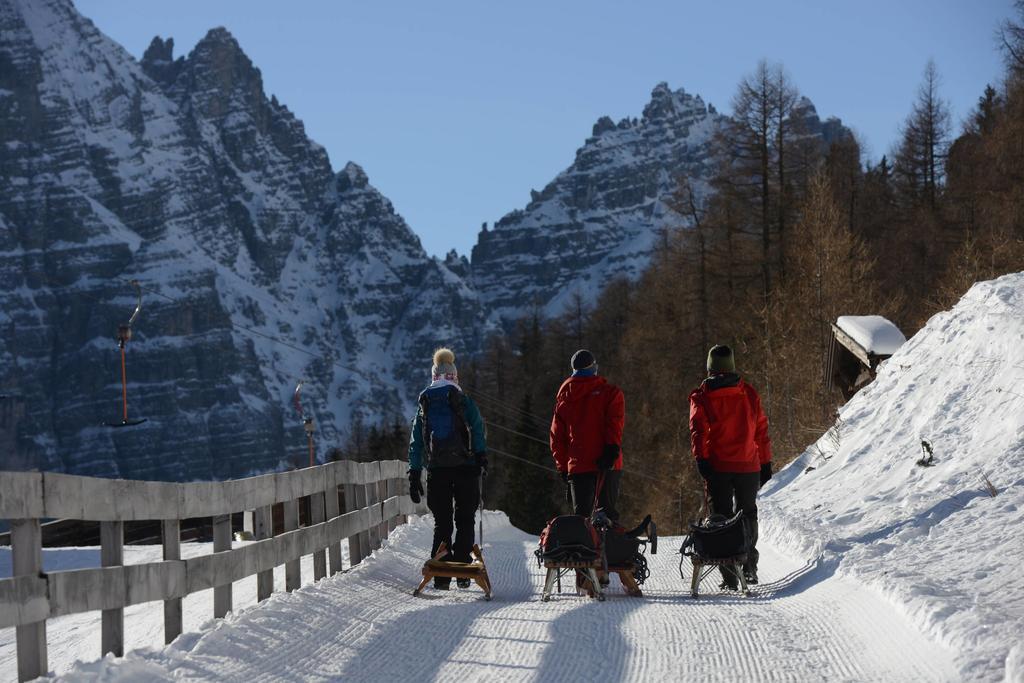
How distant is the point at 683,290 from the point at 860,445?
3405 cm

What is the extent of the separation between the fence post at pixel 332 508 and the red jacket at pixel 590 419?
1803 mm

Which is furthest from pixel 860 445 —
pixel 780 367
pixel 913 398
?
pixel 780 367

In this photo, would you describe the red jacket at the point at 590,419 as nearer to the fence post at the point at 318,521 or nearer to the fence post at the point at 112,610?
the fence post at the point at 318,521

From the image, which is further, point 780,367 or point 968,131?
point 968,131

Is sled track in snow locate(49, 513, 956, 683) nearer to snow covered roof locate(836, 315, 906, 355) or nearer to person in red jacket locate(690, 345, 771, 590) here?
person in red jacket locate(690, 345, 771, 590)

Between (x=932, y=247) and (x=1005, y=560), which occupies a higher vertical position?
(x=932, y=247)

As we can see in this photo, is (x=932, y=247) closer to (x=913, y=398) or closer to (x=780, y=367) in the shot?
(x=780, y=367)

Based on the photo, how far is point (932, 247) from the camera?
44094 millimetres

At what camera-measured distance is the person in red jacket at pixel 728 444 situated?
9.05 meters

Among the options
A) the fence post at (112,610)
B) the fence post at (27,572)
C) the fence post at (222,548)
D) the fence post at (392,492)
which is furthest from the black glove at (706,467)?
the fence post at (27,572)

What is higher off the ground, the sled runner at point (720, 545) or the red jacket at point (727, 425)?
the red jacket at point (727, 425)

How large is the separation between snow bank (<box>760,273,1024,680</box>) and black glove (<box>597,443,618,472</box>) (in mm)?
1525

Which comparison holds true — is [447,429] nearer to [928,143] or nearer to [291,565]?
[291,565]

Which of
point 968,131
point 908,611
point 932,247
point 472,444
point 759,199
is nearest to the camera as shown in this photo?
point 908,611
